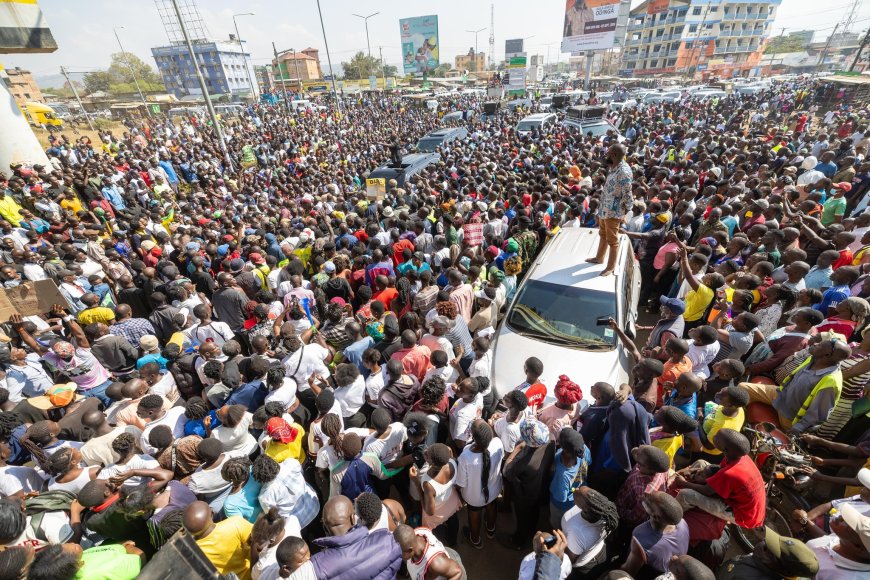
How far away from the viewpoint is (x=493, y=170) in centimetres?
1225

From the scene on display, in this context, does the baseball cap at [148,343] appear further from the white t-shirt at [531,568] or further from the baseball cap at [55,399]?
the white t-shirt at [531,568]

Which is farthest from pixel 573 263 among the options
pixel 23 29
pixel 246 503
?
pixel 23 29

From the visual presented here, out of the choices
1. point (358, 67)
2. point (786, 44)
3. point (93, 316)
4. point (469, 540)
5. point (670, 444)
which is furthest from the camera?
point (786, 44)

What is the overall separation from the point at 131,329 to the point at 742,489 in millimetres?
6477

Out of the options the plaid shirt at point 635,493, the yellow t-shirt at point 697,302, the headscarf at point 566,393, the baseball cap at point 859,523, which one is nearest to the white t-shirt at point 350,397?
the headscarf at point 566,393

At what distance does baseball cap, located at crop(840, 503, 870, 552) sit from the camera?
183 cm

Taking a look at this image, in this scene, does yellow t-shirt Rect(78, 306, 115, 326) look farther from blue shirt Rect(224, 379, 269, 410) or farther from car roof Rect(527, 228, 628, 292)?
car roof Rect(527, 228, 628, 292)

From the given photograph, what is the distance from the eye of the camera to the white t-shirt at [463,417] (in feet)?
10.8

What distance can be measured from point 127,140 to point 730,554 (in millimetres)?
26873

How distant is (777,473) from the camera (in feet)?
9.57

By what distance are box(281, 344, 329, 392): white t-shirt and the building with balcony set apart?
67.3 m

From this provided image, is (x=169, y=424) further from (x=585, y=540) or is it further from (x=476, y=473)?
(x=585, y=540)

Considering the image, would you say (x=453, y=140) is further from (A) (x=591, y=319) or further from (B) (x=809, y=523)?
(B) (x=809, y=523)

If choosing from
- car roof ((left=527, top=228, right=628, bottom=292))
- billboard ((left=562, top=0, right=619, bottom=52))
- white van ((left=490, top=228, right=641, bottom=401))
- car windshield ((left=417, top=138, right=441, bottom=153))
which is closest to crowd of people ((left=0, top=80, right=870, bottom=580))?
white van ((left=490, top=228, right=641, bottom=401))
